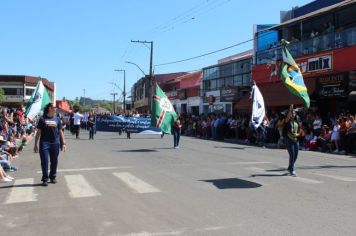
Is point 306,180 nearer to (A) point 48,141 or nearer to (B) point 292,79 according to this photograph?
(B) point 292,79

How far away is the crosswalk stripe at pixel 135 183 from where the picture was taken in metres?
9.97

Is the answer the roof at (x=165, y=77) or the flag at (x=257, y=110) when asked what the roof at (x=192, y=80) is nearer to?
the roof at (x=165, y=77)

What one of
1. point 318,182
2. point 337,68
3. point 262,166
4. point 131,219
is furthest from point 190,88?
point 131,219

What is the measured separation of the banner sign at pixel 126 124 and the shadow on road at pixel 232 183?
64.8 ft

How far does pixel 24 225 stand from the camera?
7105 millimetres

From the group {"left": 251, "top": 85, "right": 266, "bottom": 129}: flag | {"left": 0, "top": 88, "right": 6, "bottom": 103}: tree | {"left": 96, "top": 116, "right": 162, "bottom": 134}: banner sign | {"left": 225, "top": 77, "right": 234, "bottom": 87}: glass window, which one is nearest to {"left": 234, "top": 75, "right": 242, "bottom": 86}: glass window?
{"left": 225, "top": 77, "right": 234, "bottom": 87}: glass window

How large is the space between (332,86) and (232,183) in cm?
1739

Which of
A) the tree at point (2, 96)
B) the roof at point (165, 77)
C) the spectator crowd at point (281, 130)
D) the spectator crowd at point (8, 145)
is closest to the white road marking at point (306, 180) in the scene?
the spectator crowd at point (281, 130)

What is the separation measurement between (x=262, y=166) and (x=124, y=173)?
4107 mm

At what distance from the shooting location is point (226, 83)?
45.1 meters

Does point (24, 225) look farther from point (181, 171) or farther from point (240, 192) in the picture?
point (181, 171)

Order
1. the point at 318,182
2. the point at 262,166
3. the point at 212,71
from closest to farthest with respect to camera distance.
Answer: the point at 318,182 < the point at 262,166 < the point at 212,71

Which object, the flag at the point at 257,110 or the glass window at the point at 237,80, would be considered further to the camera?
the glass window at the point at 237,80

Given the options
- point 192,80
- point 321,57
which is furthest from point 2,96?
point 321,57
